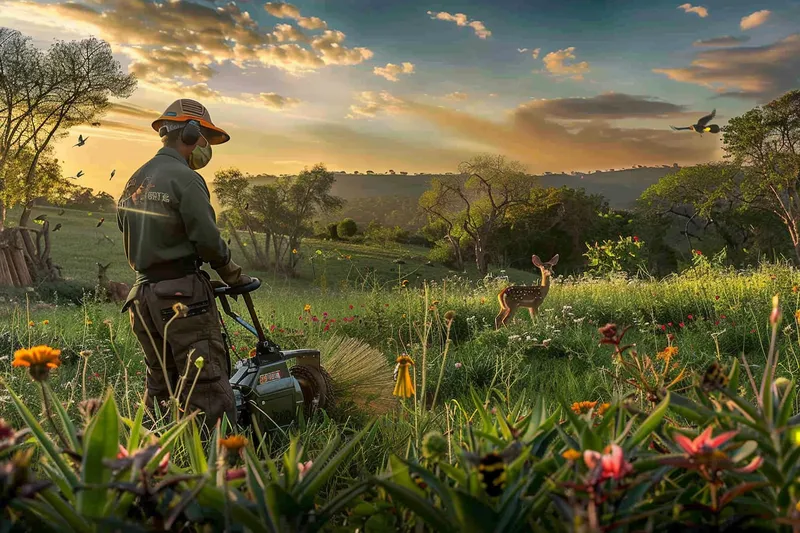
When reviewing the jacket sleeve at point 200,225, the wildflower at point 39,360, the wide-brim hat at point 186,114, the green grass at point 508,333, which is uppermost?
the wide-brim hat at point 186,114

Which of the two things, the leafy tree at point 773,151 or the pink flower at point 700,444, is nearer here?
the pink flower at point 700,444

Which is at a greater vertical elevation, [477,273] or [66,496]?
[66,496]

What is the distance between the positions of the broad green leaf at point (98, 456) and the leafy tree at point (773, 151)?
35.9 m

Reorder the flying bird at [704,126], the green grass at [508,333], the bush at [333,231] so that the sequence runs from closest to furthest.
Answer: the green grass at [508,333] < the flying bird at [704,126] < the bush at [333,231]

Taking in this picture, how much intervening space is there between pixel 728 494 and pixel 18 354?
1.22 m

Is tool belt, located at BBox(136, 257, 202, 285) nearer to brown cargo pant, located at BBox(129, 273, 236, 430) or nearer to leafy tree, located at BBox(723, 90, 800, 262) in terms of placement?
brown cargo pant, located at BBox(129, 273, 236, 430)

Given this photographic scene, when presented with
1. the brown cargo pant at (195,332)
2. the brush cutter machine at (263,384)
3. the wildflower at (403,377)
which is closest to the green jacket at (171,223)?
the brown cargo pant at (195,332)

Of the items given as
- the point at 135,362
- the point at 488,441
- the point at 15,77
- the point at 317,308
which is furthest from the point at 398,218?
the point at 488,441

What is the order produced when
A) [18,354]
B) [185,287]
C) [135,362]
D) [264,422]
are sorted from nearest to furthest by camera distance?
[18,354], [185,287], [264,422], [135,362]

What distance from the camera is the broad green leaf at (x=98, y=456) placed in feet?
3.02

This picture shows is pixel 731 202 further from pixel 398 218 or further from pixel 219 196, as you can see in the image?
pixel 219 196

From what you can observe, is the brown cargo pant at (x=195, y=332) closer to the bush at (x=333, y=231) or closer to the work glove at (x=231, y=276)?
the work glove at (x=231, y=276)

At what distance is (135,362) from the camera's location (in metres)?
6.13

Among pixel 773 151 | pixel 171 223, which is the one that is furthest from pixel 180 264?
pixel 773 151
